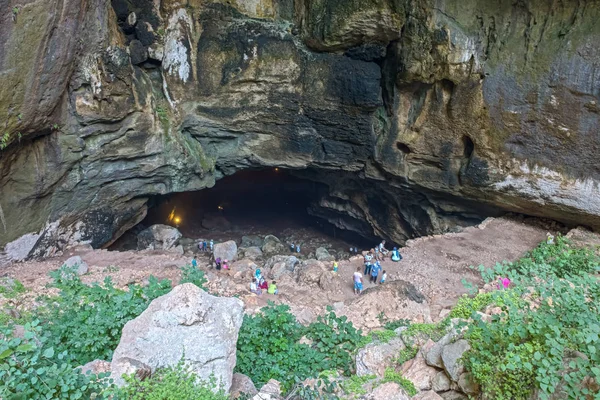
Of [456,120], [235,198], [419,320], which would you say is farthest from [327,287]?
[235,198]

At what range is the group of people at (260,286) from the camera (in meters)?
7.69

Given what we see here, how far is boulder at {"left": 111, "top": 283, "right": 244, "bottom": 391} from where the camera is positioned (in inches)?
139

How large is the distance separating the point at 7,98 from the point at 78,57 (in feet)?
6.80

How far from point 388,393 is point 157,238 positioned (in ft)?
36.4

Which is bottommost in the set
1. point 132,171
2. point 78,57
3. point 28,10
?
point 132,171

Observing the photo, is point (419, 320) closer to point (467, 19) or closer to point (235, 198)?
point (467, 19)

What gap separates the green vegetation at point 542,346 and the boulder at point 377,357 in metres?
1.29

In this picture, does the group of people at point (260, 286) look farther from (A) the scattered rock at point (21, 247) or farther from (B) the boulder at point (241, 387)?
(A) the scattered rock at point (21, 247)

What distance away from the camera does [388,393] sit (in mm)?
3633

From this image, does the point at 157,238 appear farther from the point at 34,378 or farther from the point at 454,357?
the point at 454,357

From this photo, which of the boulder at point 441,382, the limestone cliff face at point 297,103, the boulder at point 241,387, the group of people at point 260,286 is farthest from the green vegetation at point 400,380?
the limestone cliff face at point 297,103

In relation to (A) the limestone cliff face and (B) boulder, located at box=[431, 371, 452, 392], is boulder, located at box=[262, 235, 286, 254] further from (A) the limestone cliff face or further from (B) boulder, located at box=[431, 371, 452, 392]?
(B) boulder, located at box=[431, 371, 452, 392]

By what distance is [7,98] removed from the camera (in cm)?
693

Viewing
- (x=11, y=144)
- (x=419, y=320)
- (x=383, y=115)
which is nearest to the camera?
(x=419, y=320)
